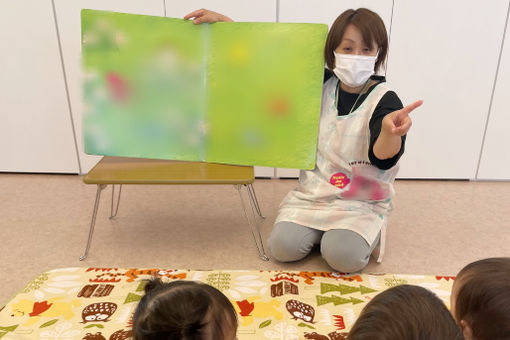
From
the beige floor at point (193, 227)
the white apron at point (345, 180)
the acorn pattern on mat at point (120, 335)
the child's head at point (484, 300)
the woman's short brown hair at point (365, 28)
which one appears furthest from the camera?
the beige floor at point (193, 227)

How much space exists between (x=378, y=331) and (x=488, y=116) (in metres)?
2.34

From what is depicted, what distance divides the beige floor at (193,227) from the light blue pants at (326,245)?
81mm

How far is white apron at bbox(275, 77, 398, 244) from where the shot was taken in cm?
160

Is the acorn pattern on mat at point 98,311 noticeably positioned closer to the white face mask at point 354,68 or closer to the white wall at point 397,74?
the white face mask at point 354,68

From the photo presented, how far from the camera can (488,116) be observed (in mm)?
2482

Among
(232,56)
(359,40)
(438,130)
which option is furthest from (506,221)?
(232,56)

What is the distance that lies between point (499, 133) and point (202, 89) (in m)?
1.91

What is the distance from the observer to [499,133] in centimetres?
252

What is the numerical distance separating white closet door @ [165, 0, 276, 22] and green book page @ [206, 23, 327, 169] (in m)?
0.72

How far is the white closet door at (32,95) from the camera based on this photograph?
2346 millimetres

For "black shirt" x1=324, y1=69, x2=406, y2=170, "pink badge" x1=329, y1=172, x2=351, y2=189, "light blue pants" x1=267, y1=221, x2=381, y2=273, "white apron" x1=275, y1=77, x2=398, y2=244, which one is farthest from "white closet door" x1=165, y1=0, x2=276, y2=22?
"light blue pants" x1=267, y1=221, x2=381, y2=273

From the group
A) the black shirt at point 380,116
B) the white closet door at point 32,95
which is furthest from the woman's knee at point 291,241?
the white closet door at point 32,95

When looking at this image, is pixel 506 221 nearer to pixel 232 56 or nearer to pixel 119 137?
pixel 232 56

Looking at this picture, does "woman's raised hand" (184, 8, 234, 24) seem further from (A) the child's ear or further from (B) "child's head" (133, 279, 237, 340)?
(A) the child's ear
